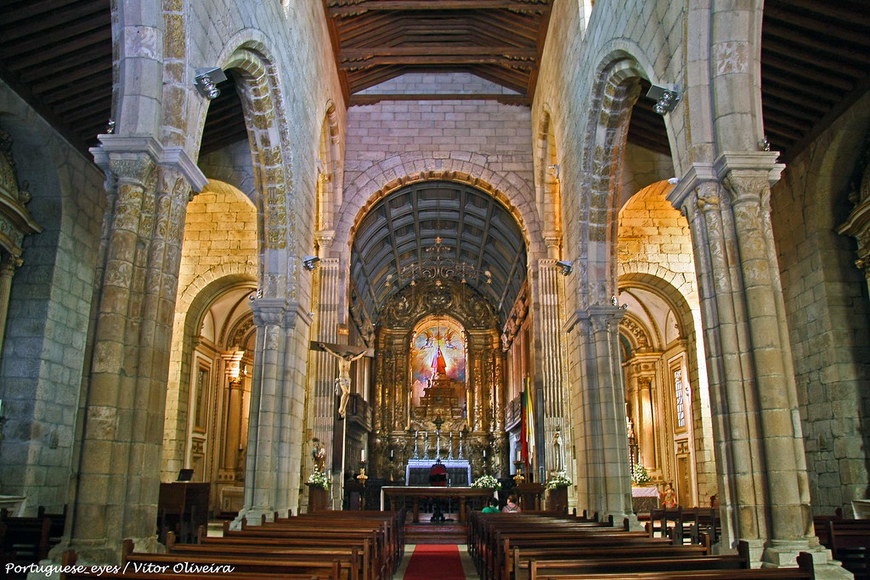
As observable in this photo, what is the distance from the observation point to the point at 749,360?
6594 millimetres

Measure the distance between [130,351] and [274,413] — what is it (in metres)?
5.23

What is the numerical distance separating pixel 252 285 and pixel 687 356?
10733 mm

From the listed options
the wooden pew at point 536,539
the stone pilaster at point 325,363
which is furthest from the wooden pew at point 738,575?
the stone pilaster at point 325,363

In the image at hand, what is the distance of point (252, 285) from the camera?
17.2m

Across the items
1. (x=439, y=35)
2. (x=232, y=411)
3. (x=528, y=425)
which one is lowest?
(x=528, y=425)

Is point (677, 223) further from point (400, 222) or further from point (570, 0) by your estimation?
point (400, 222)

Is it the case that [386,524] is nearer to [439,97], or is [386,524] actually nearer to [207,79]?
[207,79]

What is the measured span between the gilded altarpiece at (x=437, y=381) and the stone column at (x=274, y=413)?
16.9m

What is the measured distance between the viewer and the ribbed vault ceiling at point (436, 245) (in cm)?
2125

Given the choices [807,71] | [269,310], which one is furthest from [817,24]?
[269,310]

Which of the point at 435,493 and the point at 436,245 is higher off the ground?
the point at 436,245

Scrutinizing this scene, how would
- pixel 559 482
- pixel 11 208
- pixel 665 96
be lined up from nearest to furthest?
pixel 665 96 < pixel 11 208 < pixel 559 482

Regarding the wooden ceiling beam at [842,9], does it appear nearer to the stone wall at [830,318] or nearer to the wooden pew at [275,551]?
the stone wall at [830,318]

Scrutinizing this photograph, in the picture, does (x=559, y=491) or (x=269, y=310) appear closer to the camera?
(x=269, y=310)
